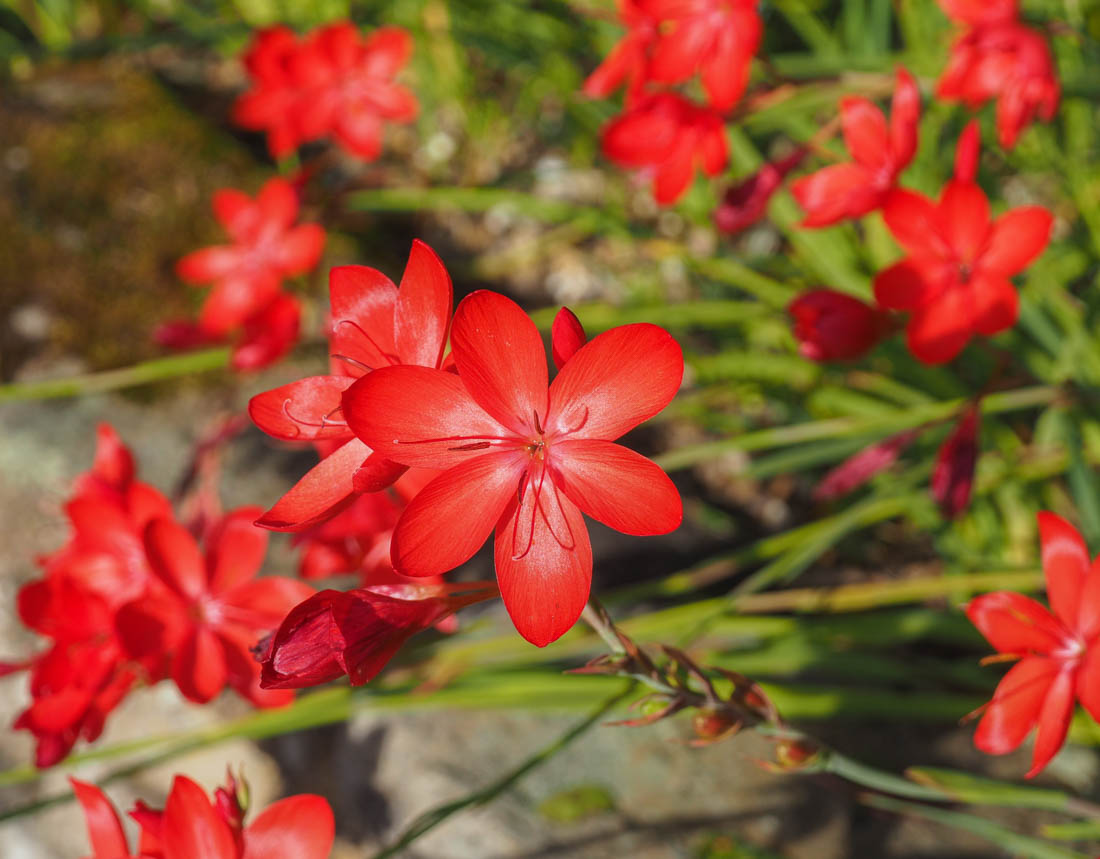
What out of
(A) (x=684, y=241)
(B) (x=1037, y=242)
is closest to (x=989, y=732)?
(B) (x=1037, y=242)

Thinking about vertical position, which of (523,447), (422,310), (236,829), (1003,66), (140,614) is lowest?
(236,829)

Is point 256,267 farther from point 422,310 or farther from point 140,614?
point 422,310

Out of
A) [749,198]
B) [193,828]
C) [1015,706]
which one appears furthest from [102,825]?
[749,198]

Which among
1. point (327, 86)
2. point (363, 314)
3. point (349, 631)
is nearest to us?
point (349, 631)

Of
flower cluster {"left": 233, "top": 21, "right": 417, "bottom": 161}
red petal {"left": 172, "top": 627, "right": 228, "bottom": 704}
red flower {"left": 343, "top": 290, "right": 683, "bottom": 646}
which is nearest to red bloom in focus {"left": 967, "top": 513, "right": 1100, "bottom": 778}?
red flower {"left": 343, "top": 290, "right": 683, "bottom": 646}

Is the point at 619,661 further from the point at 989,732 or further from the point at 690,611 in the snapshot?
the point at 690,611

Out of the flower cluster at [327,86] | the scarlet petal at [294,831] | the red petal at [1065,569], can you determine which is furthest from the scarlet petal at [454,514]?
the flower cluster at [327,86]
